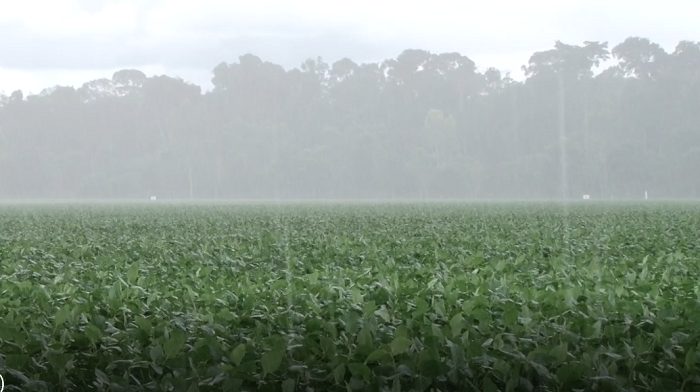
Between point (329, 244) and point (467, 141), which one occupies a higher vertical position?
point (467, 141)

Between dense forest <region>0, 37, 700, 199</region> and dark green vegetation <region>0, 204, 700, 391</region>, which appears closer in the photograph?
dark green vegetation <region>0, 204, 700, 391</region>

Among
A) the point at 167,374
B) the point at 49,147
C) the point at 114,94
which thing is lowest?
the point at 167,374

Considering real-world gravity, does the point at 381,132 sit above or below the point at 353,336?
above

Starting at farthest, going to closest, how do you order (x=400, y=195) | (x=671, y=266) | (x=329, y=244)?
(x=400, y=195) < (x=329, y=244) < (x=671, y=266)

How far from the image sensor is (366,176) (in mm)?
101812

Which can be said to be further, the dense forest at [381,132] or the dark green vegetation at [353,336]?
the dense forest at [381,132]

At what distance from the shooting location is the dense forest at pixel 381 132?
310 ft

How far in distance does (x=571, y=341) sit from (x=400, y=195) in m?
95.5

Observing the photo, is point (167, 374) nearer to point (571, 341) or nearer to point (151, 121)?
point (571, 341)

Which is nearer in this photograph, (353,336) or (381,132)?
(353,336)

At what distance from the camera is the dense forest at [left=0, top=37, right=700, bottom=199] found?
9450cm

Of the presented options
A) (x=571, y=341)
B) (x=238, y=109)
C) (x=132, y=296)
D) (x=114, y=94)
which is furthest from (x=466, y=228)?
(x=114, y=94)

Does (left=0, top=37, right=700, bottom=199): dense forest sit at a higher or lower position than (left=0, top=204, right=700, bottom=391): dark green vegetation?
higher

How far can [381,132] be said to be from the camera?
105500mm
